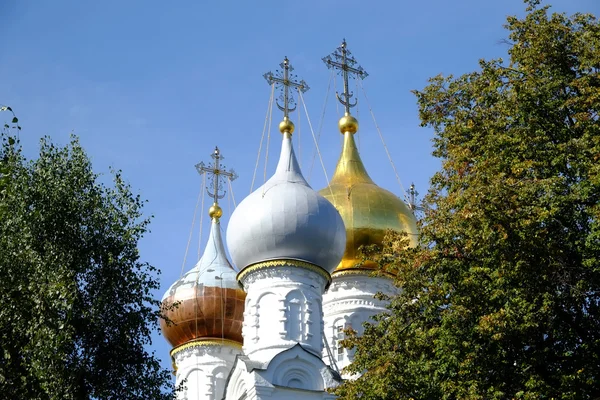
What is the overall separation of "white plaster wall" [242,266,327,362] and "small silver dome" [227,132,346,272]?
39cm

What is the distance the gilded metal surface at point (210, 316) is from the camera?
2820cm

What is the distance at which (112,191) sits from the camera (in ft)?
52.3

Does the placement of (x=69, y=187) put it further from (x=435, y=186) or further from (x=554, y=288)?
(x=554, y=288)

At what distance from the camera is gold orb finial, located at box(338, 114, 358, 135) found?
30.2 meters

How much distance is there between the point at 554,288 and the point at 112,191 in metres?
6.46

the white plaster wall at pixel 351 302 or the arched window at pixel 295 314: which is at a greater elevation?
the white plaster wall at pixel 351 302

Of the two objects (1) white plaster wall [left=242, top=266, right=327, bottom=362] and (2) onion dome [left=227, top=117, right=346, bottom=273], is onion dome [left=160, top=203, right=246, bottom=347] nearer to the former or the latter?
(2) onion dome [left=227, top=117, right=346, bottom=273]

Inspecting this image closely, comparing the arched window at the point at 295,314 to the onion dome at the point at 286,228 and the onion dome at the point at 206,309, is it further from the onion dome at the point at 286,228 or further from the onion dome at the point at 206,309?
the onion dome at the point at 206,309

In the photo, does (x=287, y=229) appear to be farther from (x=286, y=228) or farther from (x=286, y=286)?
(x=286, y=286)

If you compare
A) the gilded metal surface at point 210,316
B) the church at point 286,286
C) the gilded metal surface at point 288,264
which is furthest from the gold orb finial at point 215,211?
the gilded metal surface at point 288,264

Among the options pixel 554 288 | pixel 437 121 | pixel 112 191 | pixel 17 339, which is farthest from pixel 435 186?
pixel 17 339

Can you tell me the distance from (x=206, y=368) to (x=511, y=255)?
1452cm

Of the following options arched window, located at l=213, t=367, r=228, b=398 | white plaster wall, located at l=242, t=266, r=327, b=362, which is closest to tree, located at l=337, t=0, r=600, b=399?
white plaster wall, located at l=242, t=266, r=327, b=362

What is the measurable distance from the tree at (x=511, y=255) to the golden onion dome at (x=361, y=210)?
9.82 m
